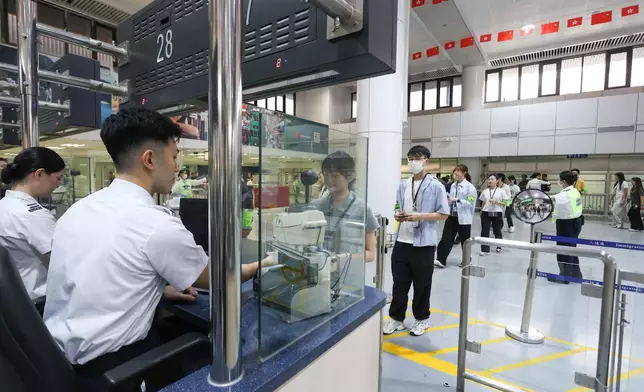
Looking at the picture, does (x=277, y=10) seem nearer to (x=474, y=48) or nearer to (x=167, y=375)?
(x=167, y=375)

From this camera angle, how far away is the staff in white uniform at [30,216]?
1502 mm

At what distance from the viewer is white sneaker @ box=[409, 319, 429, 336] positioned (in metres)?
2.78

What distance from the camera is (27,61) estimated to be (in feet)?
4.75

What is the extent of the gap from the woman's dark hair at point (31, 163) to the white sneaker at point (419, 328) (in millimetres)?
2745

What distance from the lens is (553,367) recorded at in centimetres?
227

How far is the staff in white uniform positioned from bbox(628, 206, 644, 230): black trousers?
10780 mm

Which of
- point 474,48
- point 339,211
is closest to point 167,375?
point 339,211

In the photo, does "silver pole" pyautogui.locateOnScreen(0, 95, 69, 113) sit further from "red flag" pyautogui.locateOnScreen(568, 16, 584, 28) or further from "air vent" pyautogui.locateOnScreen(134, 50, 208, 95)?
"red flag" pyautogui.locateOnScreen(568, 16, 584, 28)

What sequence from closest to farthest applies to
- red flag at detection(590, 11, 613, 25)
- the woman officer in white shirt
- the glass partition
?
the glass partition
the woman officer in white shirt
red flag at detection(590, 11, 613, 25)

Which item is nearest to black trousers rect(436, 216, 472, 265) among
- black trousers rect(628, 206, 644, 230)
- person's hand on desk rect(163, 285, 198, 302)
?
person's hand on desk rect(163, 285, 198, 302)

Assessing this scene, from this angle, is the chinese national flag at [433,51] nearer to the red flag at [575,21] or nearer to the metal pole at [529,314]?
the red flag at [575,21]

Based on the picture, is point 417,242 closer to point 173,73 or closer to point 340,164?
point 340,164

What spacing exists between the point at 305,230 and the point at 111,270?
22.0 inches

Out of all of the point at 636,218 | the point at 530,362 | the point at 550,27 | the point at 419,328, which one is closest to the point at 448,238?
the point at 419,328
